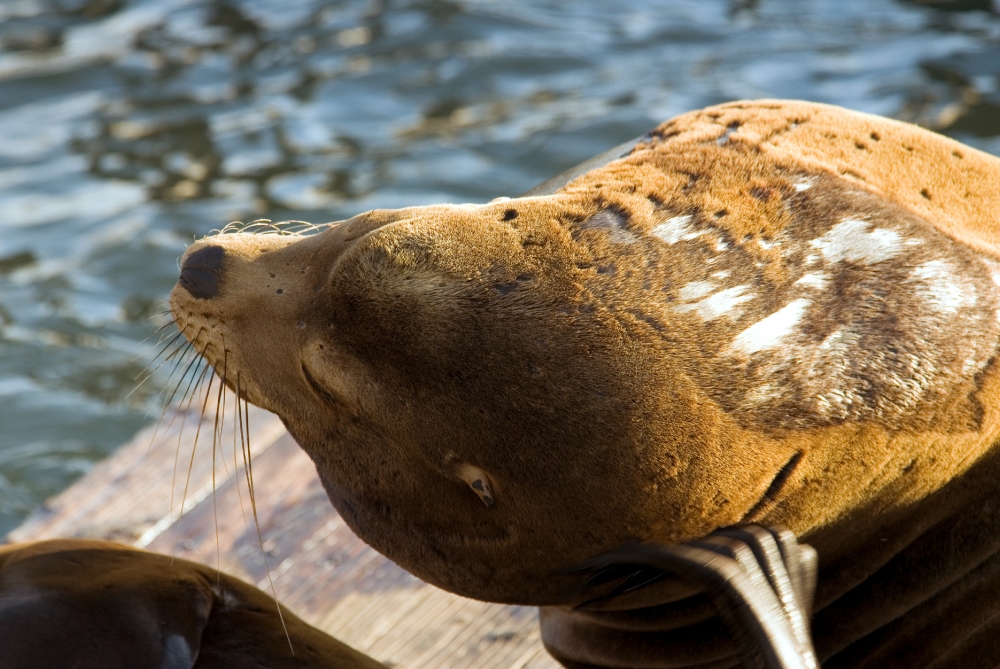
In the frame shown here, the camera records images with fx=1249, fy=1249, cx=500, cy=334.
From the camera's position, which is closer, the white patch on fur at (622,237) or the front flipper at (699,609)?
the front flipper at (699,609)

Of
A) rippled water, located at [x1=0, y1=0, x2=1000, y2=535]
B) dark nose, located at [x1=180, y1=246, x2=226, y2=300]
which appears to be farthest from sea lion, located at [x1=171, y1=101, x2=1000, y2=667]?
rippled water, located at [x1=0, y1=0, x2=1000, y2=535]

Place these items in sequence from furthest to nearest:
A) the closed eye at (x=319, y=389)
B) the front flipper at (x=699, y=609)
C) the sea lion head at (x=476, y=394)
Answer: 1. the closed eye at (x=319, y=389)
2. the sea lion head at (x=476, y=394)
3. the front flipper at (x=699, y=609)

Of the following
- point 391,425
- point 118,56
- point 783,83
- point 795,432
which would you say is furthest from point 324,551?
point 118,56

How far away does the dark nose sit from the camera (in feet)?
8.43

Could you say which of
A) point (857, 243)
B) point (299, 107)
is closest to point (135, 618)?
point (857, 243)

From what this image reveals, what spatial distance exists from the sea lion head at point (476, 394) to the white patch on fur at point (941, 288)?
38cm

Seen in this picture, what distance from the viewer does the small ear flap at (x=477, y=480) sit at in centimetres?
220

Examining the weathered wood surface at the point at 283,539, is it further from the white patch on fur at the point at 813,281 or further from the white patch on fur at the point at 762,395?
the white patch on fur at the point at 813,281

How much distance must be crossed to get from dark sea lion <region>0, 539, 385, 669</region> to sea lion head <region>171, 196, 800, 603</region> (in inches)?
10.4

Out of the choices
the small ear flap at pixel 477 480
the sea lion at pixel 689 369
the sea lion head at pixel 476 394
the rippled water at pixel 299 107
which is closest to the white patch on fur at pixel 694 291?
the sea lion at pixel 689 369

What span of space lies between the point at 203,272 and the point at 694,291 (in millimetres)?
1050

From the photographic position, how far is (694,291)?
6.99ft

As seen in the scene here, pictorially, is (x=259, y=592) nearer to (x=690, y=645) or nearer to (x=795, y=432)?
(x=690, y=645)

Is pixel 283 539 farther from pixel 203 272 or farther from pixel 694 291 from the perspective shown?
pixel 694 291
